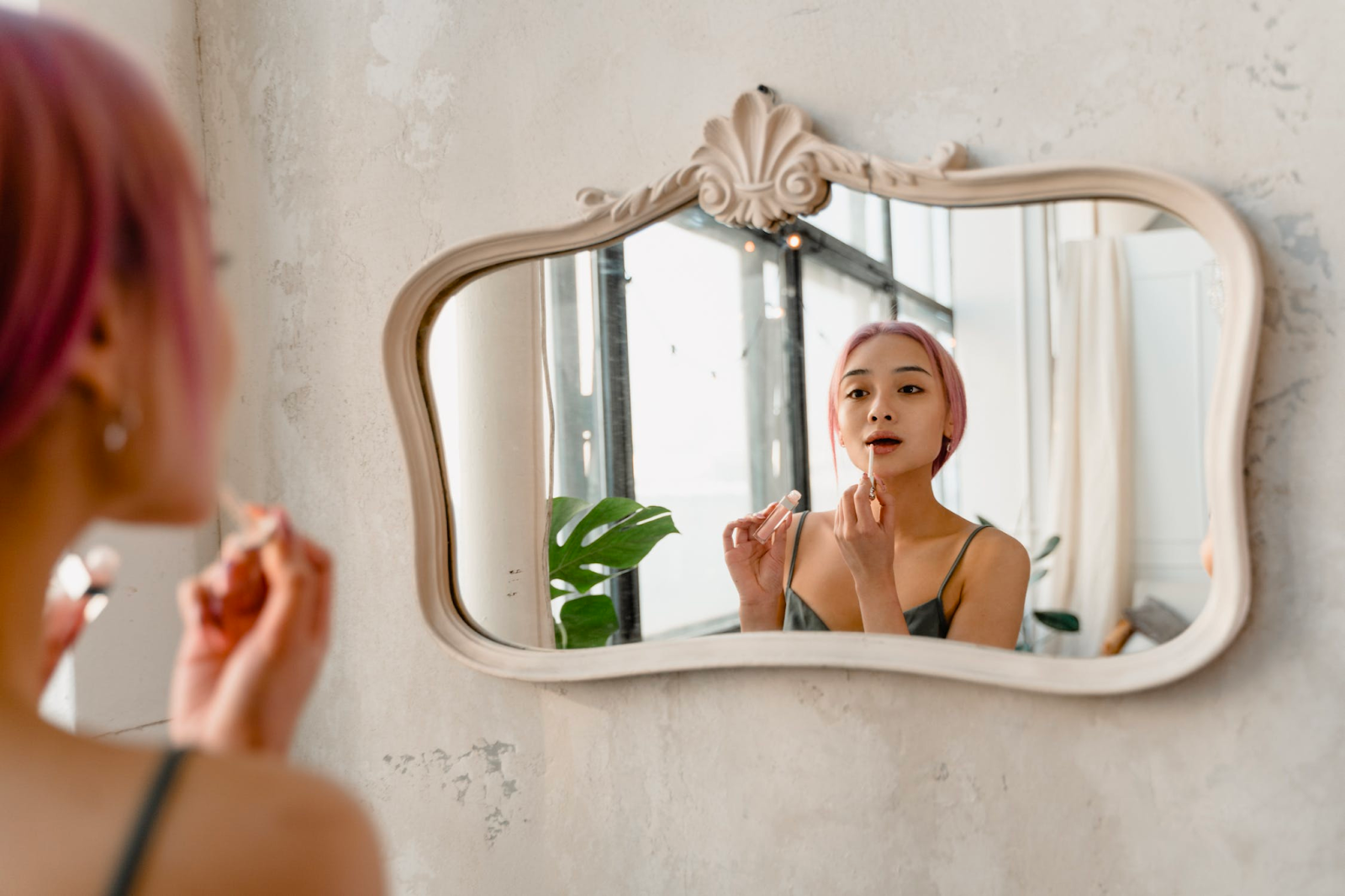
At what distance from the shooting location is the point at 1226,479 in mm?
804

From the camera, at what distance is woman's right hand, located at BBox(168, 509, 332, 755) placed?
1.51ft

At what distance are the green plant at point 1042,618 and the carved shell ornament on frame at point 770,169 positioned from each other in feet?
1.06

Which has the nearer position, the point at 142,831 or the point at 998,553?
the point at 142,831

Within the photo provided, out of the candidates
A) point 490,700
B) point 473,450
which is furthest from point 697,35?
point 490,700

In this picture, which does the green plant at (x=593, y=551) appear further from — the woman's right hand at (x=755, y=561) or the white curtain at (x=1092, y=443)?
the white curtain at (x=1092, y=443)

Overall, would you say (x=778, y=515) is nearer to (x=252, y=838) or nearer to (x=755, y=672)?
(x=755, y=672)

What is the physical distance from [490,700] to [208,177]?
77cm

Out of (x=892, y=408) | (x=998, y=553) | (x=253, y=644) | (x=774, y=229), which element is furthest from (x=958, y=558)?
(x=253, y=644)

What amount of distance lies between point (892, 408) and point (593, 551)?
33 centimetres

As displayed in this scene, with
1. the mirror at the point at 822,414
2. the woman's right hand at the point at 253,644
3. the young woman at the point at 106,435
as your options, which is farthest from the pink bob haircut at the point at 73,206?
the mirror at the point at 822,414

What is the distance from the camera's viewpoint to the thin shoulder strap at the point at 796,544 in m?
0.95

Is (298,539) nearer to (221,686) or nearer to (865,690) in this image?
(221,686)

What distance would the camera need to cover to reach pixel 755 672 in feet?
3.32

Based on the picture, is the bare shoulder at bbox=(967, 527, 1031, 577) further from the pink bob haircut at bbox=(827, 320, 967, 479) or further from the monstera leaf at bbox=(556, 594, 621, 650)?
the monstera leaf at bbox=(556, 594, 621, 650)
